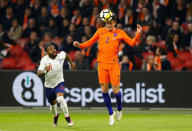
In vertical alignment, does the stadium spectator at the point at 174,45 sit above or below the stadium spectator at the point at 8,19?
below

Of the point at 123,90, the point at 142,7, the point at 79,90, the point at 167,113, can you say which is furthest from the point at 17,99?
the point at 142,7

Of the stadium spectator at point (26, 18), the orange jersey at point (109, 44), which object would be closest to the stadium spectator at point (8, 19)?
the stadium spectator at point (26, 18)

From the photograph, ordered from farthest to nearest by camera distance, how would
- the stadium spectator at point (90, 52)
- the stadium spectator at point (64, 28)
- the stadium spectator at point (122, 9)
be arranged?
the stadium spectator at point (64, 28), the stadium spectator at point (122, 9), the stadium spectator at point (90, 52)

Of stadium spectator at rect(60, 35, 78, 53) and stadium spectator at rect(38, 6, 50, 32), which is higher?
stadium spectator at rect(38, 6, 50, 32)

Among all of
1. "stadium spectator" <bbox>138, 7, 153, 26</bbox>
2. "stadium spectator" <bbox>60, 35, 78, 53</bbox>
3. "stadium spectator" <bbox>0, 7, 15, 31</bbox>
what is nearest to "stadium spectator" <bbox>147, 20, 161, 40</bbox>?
"stadium spectator" <bbox>138, 7, 153, 26</bbox>

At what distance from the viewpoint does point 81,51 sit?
2008cm

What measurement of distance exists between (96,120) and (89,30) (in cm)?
623

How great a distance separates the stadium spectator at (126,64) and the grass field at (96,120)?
5.20 feet

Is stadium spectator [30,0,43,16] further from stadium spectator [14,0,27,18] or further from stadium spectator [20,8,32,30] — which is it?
stadium spectator [14,0,27,18]

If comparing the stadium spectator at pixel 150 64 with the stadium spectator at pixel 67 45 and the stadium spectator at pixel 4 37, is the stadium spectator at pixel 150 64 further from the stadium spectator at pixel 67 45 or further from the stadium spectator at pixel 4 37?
the stadium spectator at pixel 4 37

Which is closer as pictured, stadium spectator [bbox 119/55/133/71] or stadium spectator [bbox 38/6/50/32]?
stadium spectator [bbox 119/55/133/71]

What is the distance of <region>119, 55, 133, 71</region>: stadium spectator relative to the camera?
61.1 feet

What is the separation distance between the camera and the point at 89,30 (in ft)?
66.0

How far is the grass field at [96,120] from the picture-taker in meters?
12.0
